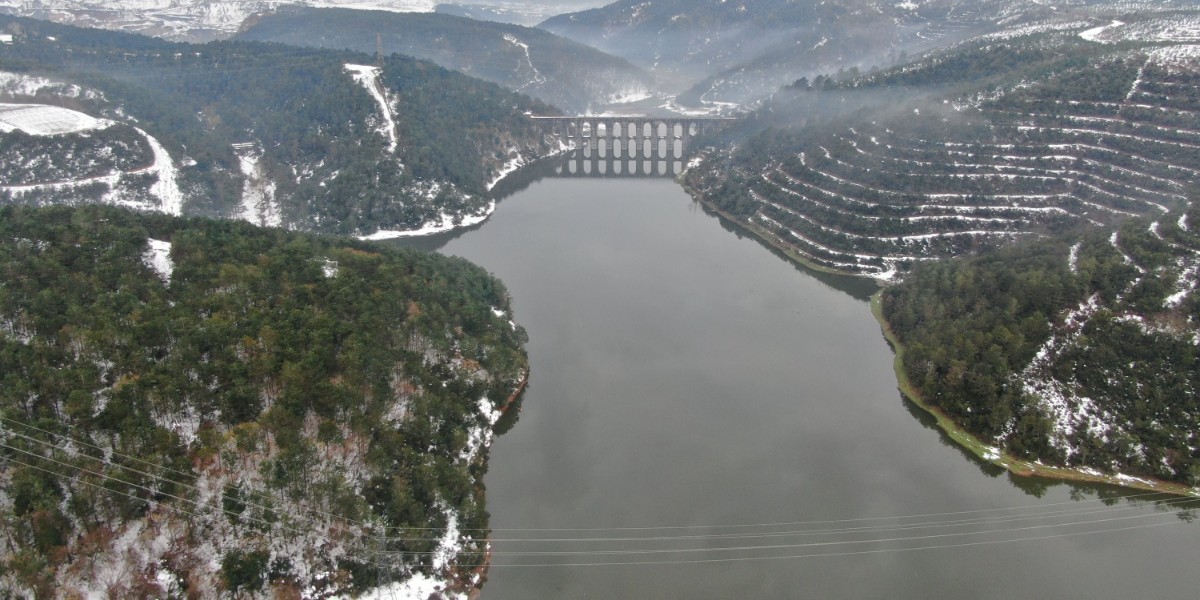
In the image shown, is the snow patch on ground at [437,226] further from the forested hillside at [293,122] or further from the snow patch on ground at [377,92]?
the snow patch on ground at [377,92]

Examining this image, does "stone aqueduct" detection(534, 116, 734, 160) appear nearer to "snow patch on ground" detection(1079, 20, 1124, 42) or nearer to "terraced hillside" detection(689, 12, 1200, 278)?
"terraced hillside" detection(689, 12, 1200, 278)

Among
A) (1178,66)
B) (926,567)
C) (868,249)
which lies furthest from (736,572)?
(1178,66)

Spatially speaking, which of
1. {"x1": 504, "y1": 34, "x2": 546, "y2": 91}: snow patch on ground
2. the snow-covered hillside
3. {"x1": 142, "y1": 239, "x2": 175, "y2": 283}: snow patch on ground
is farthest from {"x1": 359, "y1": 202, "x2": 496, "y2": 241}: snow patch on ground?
{"x1": 504, "y1": 34, "x2": 546, "y2": 91}: snow patch on ground

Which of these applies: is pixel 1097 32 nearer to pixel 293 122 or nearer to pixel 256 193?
pixel 293 122

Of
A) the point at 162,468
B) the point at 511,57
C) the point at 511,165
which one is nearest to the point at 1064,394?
the point at 162,468

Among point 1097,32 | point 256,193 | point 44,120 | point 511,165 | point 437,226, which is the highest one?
point 1097,32

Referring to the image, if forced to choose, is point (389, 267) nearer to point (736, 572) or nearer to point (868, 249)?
point (736, 572)
